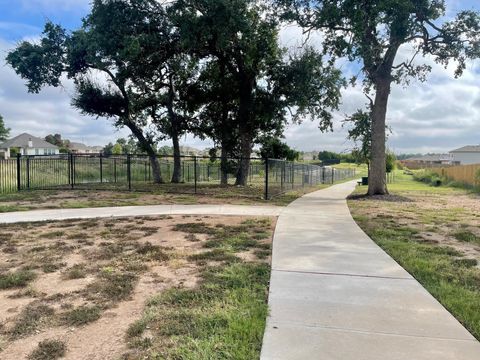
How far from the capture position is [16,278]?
499 cm

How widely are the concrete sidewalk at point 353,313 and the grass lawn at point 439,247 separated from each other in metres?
0.21

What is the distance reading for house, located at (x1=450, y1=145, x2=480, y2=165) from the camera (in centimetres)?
7706

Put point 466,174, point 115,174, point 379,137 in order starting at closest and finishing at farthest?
point 379,137, point 115,174, point 466,174

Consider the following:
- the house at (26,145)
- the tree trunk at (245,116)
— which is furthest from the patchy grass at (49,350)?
the house at (26,145)

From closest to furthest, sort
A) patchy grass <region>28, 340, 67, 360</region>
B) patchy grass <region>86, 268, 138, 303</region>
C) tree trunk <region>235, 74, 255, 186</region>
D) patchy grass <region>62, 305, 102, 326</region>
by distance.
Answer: patchy grass <region>28, 340, 67, 360</region> → patchy grass <region>62, 305, 102, 326</region> → patchy grass <region>86, 268, 138, 303</region> → tree trunk <region>235, 74, 255, 186</region>

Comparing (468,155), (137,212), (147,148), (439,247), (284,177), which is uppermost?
(468,155)

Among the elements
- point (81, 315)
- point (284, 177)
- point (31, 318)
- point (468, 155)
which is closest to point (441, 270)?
point (81, 315)

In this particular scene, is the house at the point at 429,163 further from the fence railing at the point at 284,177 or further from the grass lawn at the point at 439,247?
the grass lawn at the point at 439,247

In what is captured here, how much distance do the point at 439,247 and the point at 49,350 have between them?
643 centimetres

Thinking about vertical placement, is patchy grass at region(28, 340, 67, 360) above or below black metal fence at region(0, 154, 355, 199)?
below

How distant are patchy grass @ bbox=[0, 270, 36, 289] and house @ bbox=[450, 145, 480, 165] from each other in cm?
8445

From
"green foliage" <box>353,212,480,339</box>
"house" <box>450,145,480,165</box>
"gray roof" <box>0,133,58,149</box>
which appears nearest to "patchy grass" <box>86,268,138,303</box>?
"green foliage" <box>353,212,480,339</box>

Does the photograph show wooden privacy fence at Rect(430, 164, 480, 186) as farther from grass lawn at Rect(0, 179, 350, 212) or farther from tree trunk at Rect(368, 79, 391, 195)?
grass lawn at Rect(0, 179, 350, 212)

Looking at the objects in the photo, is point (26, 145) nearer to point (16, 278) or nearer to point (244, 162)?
point (244, 162)
